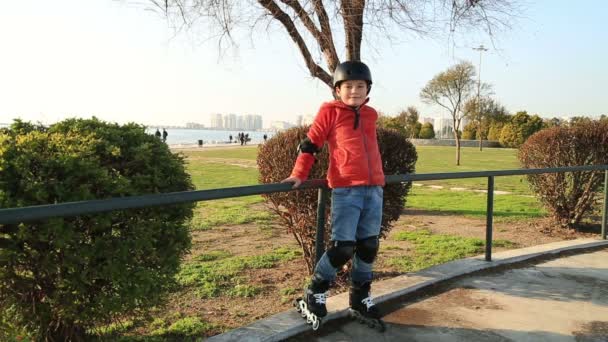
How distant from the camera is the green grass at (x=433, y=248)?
5309 mm

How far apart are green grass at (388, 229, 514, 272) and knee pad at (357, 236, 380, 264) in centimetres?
208

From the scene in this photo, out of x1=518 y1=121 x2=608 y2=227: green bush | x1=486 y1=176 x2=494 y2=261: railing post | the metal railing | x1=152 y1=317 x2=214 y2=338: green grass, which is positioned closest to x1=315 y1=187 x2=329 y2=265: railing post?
the metal railing

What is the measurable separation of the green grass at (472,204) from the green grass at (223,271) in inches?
191

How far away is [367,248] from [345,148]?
648mm

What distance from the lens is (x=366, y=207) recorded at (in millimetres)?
2941

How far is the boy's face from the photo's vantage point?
294cm

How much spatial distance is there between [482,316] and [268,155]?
2318mm

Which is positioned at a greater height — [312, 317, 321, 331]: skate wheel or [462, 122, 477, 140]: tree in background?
[462, 122, 477, 140]: tree in background

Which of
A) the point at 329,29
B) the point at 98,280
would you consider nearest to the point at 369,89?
the point at 98,280

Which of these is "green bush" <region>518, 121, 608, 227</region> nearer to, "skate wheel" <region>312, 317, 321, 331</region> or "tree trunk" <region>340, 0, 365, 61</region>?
"tree trunk" <region>340, 0, 365, 61</region>

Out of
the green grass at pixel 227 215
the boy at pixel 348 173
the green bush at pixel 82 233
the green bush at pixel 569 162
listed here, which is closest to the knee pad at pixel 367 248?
the boy at pixel 348 173

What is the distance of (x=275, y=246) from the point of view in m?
6.33

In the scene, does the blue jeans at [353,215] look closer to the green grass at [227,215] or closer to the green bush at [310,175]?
the green bush at [310,175]

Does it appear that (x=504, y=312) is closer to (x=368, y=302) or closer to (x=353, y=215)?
(x=368, y=302)
